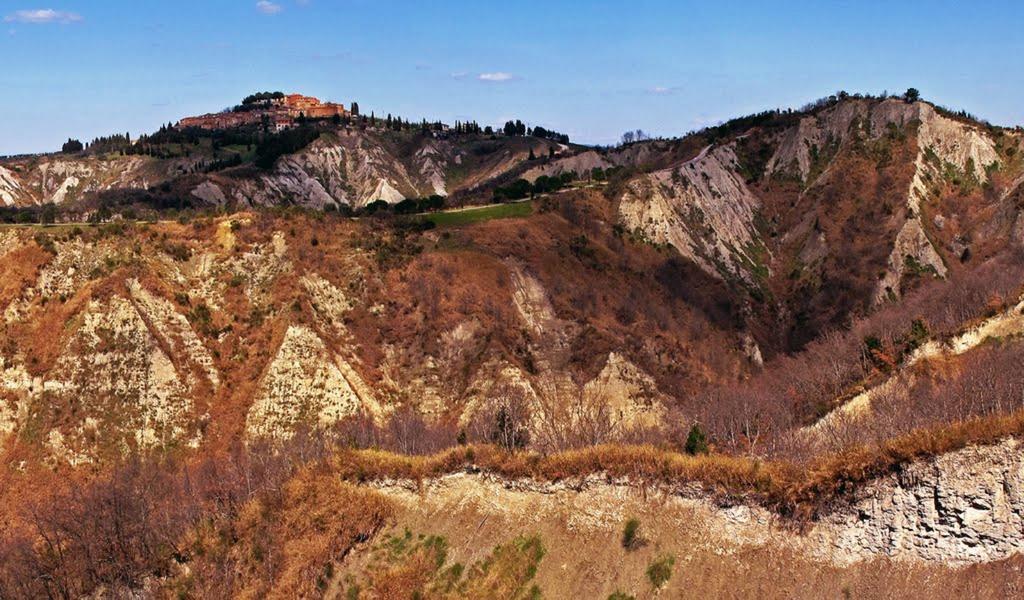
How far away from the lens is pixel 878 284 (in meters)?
94.0

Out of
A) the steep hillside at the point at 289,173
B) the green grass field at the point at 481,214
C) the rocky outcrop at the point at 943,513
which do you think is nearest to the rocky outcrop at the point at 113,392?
the green grass field at the point at 481,214

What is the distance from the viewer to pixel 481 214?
9025 cm

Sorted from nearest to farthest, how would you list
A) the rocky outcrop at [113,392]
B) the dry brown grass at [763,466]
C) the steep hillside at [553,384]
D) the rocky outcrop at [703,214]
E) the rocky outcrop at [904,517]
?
1. the rocky outcrop at [904,517]
2. the dry brown grass at [763,466]
3. the steep hillside at [553,384]
4. the rocky outcrop at [113,392]
5. the rocky outcrop at [703,214]

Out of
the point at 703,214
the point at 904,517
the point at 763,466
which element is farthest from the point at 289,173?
the point at 904,517

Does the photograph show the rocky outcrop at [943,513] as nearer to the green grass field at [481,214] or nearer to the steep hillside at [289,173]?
the green grass field at [481,214]

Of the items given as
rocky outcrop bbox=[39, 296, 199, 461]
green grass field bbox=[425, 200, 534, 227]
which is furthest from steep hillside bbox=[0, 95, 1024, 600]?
green grass field bbox=[425, 200, 534, 227]

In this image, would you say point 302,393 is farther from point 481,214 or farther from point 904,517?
point 904,517

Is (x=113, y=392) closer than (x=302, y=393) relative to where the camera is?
Yes

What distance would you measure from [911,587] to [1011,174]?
308ft

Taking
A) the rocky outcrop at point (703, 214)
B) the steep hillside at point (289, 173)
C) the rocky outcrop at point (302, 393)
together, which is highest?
the steep hillside at point (289, 173)

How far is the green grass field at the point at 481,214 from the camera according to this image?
8650 centimetres

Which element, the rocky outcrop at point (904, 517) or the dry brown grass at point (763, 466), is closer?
the rocky outcrop at point (904, 517)

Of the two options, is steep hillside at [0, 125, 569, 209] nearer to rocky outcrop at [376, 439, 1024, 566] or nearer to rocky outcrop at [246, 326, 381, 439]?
rocky outcrop at [246, 326, 381, 439]

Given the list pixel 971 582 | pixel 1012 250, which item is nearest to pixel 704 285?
pixel 1012 250
